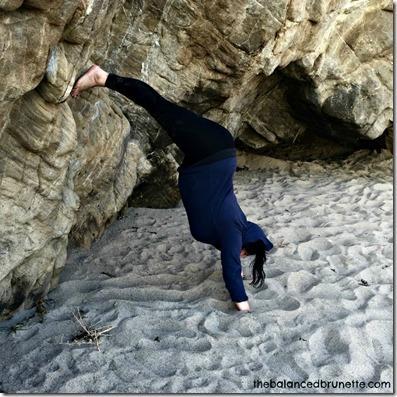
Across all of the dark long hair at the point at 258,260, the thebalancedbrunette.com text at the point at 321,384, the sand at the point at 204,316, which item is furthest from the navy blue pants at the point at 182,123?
the thebalancedbrunette.com text at the point at 321,384

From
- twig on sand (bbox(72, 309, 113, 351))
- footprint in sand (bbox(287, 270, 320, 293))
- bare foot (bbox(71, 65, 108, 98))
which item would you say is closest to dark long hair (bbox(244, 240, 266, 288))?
footprint in sand (bbox(287, 270, 320, 293))

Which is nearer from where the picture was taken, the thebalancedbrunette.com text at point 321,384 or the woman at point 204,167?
the thebalancedbrunette.com text at point 321,384

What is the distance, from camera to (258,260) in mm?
4656

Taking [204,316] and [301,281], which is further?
[301,281]

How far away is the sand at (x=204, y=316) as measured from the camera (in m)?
3.52

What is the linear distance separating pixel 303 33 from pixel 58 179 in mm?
4267

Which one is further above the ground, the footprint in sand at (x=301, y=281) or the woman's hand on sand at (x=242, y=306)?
the footprint in sand at (x=301, y=281)

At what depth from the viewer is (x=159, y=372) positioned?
3543 millimetres

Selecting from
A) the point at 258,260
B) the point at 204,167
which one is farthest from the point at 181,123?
the point at 258,260

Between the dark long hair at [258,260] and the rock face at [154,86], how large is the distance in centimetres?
187

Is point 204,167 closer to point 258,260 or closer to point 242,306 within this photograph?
point 258,260

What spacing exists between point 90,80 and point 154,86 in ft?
6.35

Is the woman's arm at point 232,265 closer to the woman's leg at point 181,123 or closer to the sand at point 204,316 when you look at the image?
the sand at point 204,316

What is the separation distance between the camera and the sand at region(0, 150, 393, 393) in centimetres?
352
